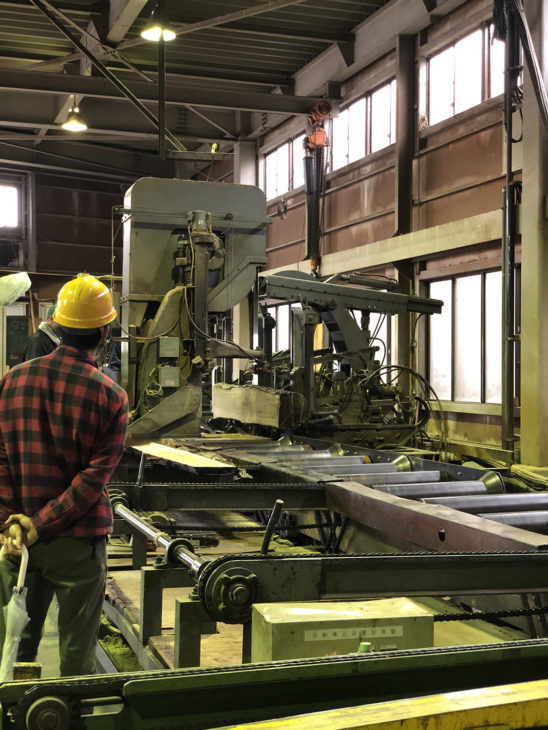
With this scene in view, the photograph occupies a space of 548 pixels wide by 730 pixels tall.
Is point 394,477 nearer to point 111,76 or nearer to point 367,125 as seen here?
point 111,76

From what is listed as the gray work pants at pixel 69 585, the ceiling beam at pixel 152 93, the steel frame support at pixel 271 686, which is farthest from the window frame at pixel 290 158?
the steel frame support at pixel 271 686

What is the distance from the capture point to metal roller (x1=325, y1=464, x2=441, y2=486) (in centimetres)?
465

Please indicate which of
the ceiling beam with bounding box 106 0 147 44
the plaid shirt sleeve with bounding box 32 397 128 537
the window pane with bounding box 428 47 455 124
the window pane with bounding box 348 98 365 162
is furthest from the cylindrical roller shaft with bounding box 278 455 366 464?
the window pane with bounding box 348 98 365 162

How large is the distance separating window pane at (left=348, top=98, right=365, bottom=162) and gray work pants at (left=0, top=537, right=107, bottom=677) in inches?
494

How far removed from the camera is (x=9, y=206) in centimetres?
2059

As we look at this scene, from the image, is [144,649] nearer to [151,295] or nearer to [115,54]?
[151,295]

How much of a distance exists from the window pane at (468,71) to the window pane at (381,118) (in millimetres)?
1748

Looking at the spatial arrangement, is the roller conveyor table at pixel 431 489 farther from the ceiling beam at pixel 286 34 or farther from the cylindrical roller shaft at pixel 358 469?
the ceiling beam at pixel 286 34

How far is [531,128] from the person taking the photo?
31.0 ft

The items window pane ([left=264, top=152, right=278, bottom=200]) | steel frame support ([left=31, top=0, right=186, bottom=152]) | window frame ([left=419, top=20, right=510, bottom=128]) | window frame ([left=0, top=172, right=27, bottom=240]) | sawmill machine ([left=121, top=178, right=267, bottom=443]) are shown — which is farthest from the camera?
window frame ([left=0, top=172, right=27, bottom=240])

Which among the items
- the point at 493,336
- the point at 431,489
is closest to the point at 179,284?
the point at 431,489

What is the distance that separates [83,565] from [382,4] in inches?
482

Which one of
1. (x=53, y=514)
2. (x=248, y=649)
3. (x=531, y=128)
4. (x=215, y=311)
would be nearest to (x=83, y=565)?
(x=53, y=514)

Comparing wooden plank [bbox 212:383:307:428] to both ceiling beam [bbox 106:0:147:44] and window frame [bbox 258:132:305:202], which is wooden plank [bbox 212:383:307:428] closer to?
ceiling beam [bbox 106:0:147:44]
